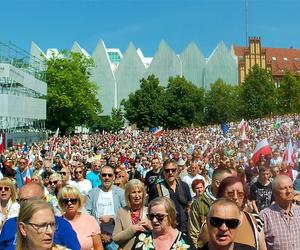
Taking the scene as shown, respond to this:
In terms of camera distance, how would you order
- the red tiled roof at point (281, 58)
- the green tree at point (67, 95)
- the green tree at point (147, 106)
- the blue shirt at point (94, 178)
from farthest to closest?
the red tiled roof at point (281, 58) < the green tree at point (147, 106) < the green tree at point (67, 95) < the blue shirt at point (94, 178)

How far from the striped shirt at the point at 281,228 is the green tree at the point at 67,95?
5805 cm

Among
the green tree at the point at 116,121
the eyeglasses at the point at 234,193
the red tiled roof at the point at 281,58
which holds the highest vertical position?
the red tiled roof at the point at 281,58

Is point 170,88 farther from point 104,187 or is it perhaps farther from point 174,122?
point 104,187

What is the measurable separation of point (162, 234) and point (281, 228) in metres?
1.26

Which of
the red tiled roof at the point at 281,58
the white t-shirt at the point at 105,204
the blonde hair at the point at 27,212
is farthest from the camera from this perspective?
the red tiled roof at the point at 281,58

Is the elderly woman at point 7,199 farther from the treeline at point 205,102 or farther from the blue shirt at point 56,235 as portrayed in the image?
the treeline at point 205,102

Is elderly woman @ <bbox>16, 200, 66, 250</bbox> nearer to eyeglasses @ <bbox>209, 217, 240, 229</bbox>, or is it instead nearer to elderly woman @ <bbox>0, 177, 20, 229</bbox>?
eyeglasses @ <bbox>209, 217, 240, 229</bbox>

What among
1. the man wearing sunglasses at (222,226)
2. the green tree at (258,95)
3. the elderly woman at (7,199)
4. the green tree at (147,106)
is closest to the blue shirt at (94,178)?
the elderly woman at (7,199)

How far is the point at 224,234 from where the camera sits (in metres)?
3.39

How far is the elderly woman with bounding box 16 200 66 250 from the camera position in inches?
136

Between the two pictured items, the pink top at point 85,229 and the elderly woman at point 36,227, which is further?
the pink top at point 85,229

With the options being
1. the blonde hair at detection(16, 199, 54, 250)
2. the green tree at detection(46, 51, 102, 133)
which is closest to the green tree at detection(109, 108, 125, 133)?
the green tree at detection(46, 51, 102, 133)

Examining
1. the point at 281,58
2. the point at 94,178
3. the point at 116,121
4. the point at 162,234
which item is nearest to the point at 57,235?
the point at 162,234

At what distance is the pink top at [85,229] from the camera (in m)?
4.87
